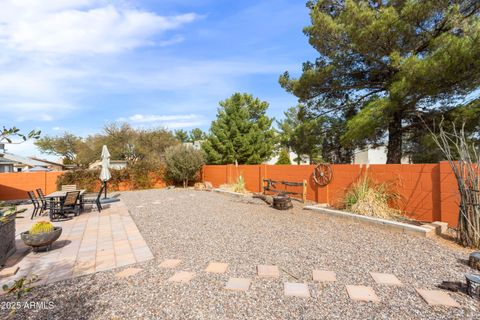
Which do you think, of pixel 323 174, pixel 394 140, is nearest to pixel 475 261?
pixel 323 174

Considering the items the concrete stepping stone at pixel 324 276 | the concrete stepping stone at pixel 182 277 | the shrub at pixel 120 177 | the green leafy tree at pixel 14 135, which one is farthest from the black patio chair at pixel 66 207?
the shrub at pixel 120 177

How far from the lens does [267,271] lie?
3.39 metres

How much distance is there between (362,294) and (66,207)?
24.9ft

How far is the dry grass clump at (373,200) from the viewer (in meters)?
6.09

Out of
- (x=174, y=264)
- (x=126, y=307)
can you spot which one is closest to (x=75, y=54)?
(x=174, y=264)

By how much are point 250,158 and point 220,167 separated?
6153 millimetres

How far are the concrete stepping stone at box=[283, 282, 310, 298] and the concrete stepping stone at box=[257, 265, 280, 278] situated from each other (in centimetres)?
25

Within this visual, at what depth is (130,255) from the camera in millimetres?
4156

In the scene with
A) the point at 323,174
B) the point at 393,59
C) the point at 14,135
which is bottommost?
the point at 323,174

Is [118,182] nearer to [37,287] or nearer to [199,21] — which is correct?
[199,21]

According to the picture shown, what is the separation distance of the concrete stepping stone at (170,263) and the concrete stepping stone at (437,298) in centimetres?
304

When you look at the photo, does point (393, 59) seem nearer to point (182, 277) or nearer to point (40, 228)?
point (182, 277)

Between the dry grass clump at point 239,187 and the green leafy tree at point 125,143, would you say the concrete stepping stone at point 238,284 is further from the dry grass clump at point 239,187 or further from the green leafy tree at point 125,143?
the green leafy tree at point 125,143

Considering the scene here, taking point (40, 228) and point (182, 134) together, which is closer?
point (40, 228)
